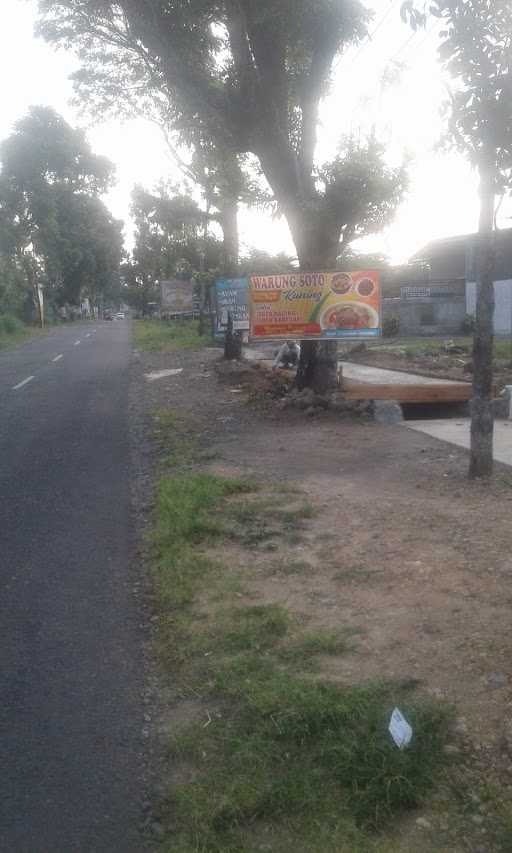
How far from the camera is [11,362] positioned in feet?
97.8

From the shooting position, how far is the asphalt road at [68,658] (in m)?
3.62

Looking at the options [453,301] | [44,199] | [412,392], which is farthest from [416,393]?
[44,199]

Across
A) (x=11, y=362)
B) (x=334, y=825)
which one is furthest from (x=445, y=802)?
(x=11, y=362)

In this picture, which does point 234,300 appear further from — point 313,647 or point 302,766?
point 302,766

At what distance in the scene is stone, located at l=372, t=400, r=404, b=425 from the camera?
44.0ft

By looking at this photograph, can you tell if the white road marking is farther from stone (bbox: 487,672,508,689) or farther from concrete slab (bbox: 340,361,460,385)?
stone (bbox: 487,672,508,689)

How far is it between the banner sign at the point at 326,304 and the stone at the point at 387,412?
6.47 ft

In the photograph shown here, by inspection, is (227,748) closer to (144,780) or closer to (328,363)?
(144,780)

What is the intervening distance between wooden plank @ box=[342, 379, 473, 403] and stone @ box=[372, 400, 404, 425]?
11 cm

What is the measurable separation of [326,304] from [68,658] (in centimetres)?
1086

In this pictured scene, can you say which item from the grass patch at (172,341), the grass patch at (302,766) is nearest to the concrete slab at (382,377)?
the grass patch at (302,766)

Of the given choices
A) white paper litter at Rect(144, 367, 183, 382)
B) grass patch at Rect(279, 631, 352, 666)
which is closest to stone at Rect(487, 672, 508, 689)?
grass patch at Rect(279, 631, 352, 666)

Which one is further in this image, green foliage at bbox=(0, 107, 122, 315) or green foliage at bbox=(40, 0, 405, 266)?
green foliage at bbox=(0, 107, 122, 315)

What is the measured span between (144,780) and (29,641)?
173 cm
